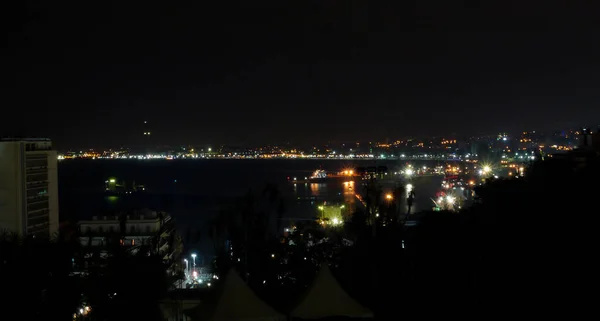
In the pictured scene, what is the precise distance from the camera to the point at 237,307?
281 cm

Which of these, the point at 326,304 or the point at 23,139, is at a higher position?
the point at 23,139

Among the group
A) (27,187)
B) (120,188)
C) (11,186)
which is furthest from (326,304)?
(120,188)

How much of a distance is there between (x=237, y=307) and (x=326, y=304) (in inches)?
18.9

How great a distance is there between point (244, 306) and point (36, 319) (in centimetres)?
124

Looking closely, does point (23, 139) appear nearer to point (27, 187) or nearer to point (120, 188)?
point (27, 187)

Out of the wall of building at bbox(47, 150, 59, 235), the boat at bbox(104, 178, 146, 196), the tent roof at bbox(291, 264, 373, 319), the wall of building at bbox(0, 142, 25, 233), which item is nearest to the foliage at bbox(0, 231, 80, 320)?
the tent roof at bbox(291, 264, 373, 319)

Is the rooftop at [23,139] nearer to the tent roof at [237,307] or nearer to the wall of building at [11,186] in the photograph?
the wall of building at [11,186]

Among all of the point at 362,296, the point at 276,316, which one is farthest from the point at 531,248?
the point at 276,316

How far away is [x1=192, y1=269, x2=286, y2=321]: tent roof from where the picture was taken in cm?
278

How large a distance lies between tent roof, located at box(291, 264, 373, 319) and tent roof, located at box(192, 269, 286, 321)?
137mm

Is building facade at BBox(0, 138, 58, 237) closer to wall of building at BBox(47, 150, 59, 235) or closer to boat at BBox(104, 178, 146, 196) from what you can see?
wall of building at BBox(47, 150, 59, 235)

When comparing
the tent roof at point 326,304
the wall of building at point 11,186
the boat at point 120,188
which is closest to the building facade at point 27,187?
the wall of building at point 11,186

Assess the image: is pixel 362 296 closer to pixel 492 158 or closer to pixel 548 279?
pixel 548 279

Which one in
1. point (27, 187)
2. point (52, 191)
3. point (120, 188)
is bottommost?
point (120, 188)
